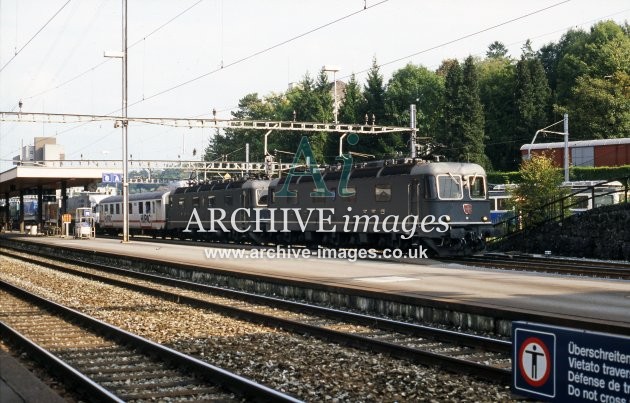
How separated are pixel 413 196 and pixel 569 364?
2236 cm

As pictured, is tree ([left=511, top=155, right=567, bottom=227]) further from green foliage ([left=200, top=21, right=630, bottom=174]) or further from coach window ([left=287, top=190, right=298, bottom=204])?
green foliage ([left=200, top=21, right=630, bottom=174])

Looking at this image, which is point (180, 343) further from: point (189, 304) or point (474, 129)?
point (474, 129)

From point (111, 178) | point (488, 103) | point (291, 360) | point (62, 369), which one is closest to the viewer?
point (62, 369)

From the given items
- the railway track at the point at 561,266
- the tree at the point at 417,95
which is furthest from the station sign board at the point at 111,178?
the railway track at the point at 561,266

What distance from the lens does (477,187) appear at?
28.9 metres

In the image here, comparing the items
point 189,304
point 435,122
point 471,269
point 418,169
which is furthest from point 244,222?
point 435,122

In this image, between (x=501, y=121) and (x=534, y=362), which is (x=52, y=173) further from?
(x=501, y=121)

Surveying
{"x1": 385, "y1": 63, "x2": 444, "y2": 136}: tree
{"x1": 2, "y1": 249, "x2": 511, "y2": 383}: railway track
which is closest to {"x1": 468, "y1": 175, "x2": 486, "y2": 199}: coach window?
{"x1": 2, "y1": 249, "x2": 511, "y2": 383}: railway track

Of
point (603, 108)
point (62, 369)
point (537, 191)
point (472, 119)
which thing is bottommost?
point (62, 369)

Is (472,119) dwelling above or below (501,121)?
below

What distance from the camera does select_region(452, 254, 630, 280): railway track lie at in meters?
20.6

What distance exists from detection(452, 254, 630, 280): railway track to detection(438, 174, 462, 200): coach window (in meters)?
2.22

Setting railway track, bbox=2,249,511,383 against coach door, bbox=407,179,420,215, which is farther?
coach door, bbox=407,179,420,215

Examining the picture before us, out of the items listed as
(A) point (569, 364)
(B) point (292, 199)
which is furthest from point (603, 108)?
(A) point (569, 364)
